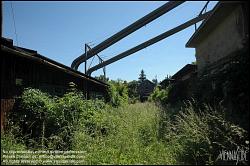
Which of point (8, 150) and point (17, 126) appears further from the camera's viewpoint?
point (17, 126)

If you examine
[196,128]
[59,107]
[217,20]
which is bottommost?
[196,128]

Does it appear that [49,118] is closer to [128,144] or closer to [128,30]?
[128,144]

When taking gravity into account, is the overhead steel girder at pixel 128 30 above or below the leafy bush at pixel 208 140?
above

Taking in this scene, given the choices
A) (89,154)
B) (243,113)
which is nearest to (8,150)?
(89,154)

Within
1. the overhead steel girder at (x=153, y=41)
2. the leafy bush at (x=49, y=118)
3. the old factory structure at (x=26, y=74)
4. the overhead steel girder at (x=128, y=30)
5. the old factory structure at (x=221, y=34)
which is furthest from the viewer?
the overhead steel girder at (x=153, y=41)

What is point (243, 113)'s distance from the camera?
805 centimetres

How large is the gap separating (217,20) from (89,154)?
8.67 m

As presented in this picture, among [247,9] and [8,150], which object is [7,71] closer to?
[8,150]

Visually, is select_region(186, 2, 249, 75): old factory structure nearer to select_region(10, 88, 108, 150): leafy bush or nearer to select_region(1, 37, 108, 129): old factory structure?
select_region(10, 88, 108, 150): leafy bush

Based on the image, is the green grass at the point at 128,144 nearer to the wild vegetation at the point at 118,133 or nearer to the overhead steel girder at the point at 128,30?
the wild vegetation at the point at 118,133

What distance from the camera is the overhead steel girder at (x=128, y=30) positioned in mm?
15678

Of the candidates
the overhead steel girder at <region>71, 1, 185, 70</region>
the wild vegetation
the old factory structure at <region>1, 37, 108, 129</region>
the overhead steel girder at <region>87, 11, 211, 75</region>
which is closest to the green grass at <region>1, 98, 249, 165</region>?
the wild vegetation

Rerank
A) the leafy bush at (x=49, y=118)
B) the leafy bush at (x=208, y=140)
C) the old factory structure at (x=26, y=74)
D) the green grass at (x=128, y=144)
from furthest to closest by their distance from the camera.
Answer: the old factory structure at (x=26, y=74) < the leafy bush at (x=49, y=118) < the green grass at (x=128, y=144) < the leafy bush at (x=208, y=140)

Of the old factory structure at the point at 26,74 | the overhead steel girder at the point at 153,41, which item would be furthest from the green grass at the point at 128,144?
the overhead steel girder at the point at 153,41
